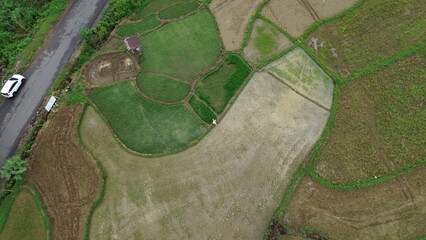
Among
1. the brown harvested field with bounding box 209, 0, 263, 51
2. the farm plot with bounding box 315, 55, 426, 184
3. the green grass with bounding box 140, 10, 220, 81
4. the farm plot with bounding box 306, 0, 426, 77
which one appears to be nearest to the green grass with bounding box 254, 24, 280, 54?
the brown harvested field with bounding box 209, 0, 263, 51

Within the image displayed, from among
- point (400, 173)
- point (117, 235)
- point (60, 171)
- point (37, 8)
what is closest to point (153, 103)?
point (60, 171)

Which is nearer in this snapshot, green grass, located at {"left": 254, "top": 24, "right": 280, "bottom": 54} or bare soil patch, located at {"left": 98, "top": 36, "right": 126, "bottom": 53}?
green grass, located at {"left": 254, "top": 24, "right": 280, "bottom": 54}

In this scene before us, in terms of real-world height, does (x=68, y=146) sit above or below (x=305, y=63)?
above

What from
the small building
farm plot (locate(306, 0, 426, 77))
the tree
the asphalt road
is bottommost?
farm plot (locate(306, 0, 426, 77))

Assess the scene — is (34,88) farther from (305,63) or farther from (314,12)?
(314,12)

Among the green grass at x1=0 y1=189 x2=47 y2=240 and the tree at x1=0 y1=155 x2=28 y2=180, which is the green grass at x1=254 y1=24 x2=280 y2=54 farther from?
the green grass at x1=0 y1=189 x2=47 y2=240

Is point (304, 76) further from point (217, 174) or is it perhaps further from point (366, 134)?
point (217, 174)
